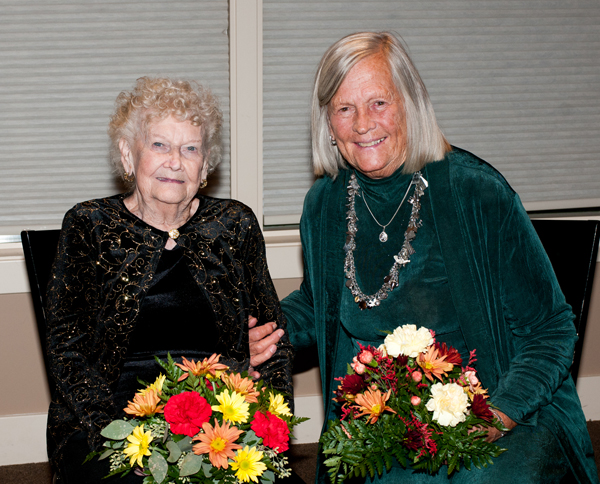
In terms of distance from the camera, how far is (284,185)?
11.5 ft

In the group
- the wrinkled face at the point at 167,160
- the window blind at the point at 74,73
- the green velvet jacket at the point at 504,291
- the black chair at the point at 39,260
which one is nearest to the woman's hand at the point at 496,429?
the green velvet jacket at the point at 504,291

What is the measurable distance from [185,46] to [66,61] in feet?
1.81

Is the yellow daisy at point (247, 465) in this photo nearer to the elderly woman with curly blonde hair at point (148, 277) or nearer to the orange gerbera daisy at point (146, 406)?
the orange gerbera daisy at point (146, 406)

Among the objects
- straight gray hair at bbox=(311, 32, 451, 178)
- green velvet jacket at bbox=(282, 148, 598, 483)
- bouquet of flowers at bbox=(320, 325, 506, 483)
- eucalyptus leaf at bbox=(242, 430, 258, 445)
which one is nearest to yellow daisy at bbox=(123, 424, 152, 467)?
eucalyptus leaf at bbox=(242, 430, 258, 445)

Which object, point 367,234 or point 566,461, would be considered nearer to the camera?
point 566,461

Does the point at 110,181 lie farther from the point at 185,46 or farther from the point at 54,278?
the point at 54,278

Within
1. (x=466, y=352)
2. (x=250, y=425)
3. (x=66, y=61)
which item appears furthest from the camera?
(x=66, y=61)

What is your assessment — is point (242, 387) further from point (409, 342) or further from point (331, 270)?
point (331, 270)

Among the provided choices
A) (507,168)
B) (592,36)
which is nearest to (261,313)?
(507,168)

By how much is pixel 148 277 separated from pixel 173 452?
734 mm

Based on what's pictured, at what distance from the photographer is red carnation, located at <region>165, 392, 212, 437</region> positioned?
1501mm

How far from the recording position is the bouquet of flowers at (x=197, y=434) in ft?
4.94

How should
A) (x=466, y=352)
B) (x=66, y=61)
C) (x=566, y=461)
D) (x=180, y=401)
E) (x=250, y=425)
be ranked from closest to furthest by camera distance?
(x=180, y=401) → (x=250, y=425) → (x=566, y=461) → (x=466, y=352) → (x=66, y=61)

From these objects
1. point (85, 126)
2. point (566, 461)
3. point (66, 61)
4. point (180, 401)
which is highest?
point (66, 61)
